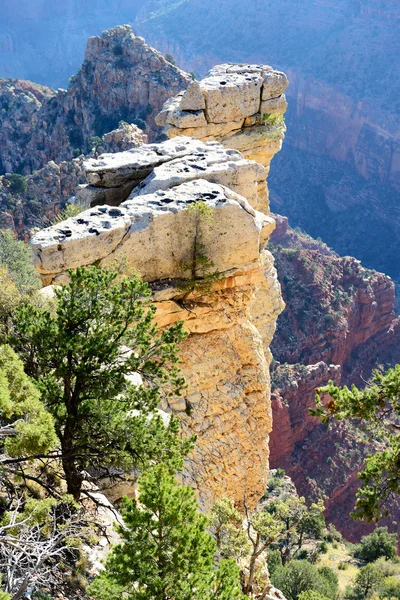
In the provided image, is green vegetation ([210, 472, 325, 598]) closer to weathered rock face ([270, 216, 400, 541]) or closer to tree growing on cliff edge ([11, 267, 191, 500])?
tree growing on cliff edge ([11, 267, 191, 500])

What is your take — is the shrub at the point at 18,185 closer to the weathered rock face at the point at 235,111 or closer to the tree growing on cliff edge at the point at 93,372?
the weathered rock face at the point at 235,111

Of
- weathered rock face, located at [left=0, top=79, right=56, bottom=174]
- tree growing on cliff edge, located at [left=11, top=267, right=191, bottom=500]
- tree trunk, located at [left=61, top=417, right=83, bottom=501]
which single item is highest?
tree growing on cliff edge, located at [left=11, top=267, right=191, bottom=500]

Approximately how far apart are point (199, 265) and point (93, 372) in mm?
6939

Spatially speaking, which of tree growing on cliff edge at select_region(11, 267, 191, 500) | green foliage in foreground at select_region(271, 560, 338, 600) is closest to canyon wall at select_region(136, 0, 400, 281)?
green foliage in foreground at select_region(271, 560, 338, 600)

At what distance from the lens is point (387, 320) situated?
261 feet

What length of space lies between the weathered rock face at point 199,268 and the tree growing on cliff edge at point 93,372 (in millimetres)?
4599

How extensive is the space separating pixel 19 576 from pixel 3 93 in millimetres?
89484

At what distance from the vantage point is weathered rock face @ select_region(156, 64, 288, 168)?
28266 millimetres

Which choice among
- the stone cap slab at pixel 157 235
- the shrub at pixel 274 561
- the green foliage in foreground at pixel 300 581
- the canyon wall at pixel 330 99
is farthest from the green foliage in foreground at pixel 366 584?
the canyon wall at pixel 330 99

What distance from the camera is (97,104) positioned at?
79.5 m

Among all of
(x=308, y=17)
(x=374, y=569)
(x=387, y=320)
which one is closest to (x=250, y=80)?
(x=374, y=569)

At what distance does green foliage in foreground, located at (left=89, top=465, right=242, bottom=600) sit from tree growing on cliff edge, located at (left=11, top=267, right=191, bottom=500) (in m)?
1.58

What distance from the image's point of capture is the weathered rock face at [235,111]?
2827 cm

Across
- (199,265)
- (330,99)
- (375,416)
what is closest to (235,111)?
(199,265)
